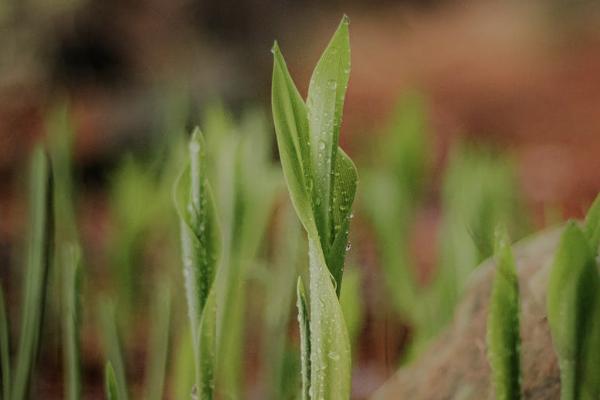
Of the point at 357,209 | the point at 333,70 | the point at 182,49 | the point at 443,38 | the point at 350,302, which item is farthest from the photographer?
the point at 443,38

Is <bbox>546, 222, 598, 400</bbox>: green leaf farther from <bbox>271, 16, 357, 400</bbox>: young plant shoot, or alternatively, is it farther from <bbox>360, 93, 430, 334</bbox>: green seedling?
<bbox>360, 93, 430, 334</bbox>: green seedling

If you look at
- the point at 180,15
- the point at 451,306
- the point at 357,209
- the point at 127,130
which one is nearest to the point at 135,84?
the point at 127,130

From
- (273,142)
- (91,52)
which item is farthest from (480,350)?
(91,52)

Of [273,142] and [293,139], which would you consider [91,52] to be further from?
[293,139]

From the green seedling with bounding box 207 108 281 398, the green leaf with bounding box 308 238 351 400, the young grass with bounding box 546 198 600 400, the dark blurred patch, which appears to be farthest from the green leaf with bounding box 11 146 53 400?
the dark blurred patch

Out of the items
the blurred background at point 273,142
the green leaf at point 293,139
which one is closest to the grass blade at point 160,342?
the blurred background at point 273,142

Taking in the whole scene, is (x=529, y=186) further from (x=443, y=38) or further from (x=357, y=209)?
(x=443, y=38)
